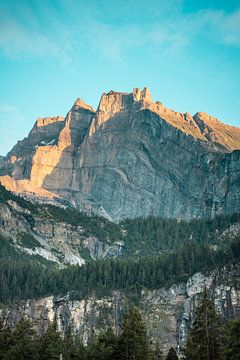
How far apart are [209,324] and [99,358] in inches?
772

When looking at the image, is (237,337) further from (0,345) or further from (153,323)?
(153,323)

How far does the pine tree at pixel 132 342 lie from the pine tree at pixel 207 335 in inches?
366

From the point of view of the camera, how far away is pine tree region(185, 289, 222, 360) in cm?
7481

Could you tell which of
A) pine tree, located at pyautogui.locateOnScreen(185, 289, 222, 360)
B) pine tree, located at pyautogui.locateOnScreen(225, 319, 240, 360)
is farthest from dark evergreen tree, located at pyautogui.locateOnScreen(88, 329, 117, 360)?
pine tree, located at pyautogui.locateOnScreen(225, 319, 240, 360)

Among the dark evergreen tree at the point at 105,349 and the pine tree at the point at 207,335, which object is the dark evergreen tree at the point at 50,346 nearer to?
Result: the dark evergreen tree at the point at 105,349

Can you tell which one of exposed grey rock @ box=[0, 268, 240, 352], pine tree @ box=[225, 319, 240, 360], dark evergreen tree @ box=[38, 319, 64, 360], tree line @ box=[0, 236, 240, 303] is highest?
tree line @ box=[0, 236, 240, 303]

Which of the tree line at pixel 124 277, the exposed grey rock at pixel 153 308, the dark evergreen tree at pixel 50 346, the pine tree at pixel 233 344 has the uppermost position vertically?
the tree line at pixel 124 277

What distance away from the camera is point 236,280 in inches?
6668

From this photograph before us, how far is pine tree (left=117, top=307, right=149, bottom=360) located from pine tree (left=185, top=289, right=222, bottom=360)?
30.5 ft

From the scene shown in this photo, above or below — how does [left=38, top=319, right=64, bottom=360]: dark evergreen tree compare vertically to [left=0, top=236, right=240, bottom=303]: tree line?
below

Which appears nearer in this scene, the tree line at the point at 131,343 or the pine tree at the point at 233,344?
the pine tree at the point at 233,344

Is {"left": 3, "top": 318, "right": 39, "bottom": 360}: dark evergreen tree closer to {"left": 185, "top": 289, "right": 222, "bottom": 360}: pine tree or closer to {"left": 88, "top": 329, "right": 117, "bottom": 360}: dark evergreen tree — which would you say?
{"left": 88, "top": 329, "right": 117, "bottom": 360}: dark evergreen tree

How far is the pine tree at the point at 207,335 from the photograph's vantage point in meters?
74.8

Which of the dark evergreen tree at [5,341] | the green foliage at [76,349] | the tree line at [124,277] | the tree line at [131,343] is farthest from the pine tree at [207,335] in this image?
the tree line at [124,277]
